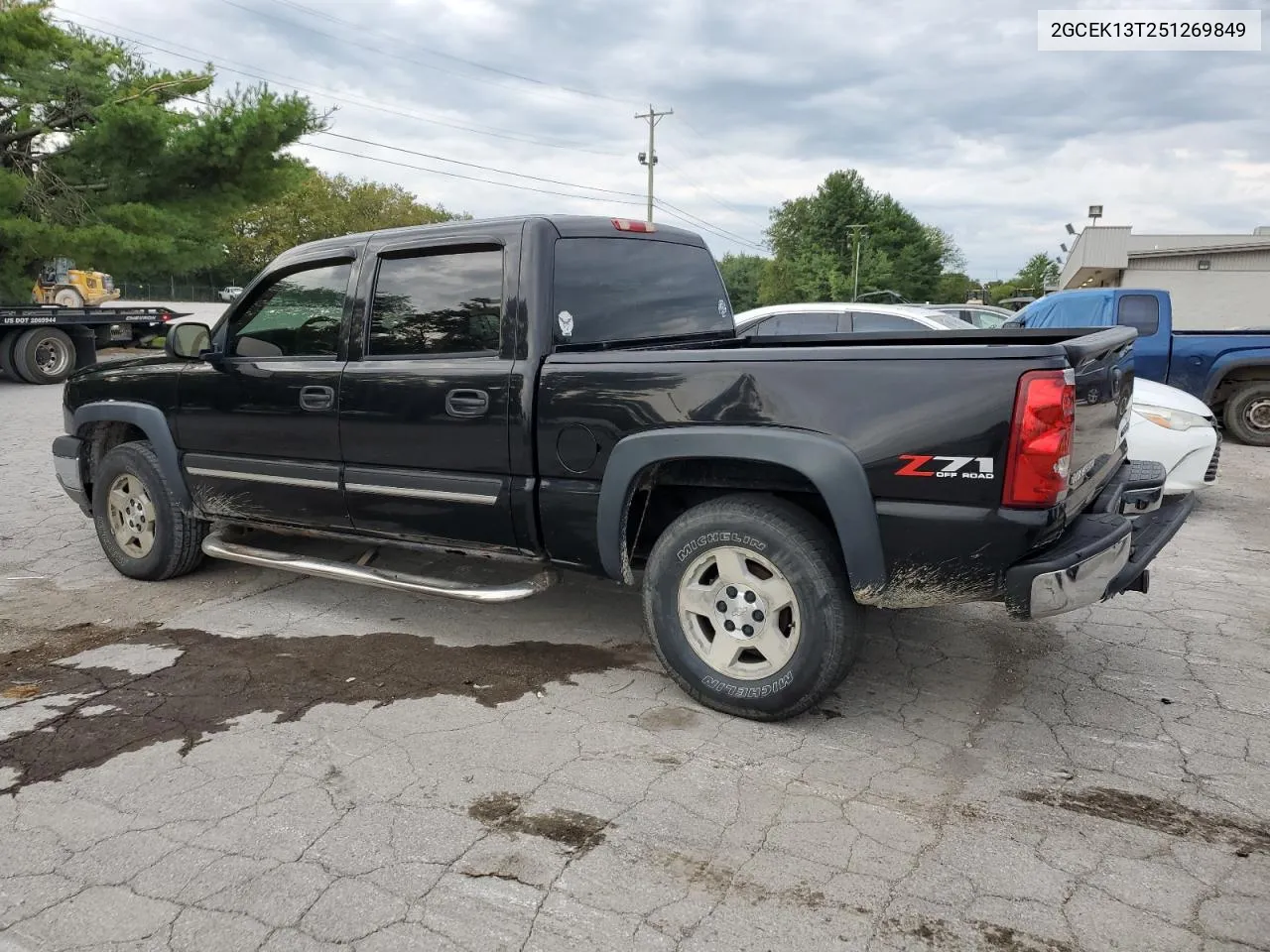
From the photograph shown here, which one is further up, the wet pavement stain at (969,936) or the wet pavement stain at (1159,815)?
the wet pavement stain at (1159,815)

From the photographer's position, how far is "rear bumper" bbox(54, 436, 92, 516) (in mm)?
5555

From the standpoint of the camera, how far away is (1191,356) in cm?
1010

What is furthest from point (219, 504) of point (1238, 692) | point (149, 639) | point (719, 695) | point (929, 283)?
point (929, 283)

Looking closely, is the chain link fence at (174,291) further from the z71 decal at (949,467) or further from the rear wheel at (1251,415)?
the z71 decal at (949,467)

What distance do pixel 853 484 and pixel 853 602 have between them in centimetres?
47

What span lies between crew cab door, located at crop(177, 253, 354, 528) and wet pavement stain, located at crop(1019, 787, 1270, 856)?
322 centimetres

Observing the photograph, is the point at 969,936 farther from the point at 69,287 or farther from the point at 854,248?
the point at 854,248

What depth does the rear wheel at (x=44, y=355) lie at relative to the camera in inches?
620

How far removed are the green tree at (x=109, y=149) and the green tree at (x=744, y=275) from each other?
263 feet

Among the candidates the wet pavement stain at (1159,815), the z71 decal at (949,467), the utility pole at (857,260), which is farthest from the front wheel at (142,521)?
the utility pole at (857,260)

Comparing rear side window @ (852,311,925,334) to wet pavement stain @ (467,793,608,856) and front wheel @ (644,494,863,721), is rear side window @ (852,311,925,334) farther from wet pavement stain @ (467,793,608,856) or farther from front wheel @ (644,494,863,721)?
wet pavement stain @ (467,793,608,856)

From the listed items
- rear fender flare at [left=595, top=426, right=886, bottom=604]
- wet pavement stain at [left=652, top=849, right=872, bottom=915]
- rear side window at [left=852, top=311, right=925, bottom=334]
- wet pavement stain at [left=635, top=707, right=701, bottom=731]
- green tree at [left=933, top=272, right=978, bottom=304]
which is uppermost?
green tree at [left=933, top=272, right=978, bottom=304]

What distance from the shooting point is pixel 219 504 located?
4945 millimetres

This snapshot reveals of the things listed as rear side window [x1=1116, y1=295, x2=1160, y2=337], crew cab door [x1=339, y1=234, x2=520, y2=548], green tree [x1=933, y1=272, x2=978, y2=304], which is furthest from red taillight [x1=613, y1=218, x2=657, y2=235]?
green tree [x1=933, y1=272, x2=978, y2=304]
